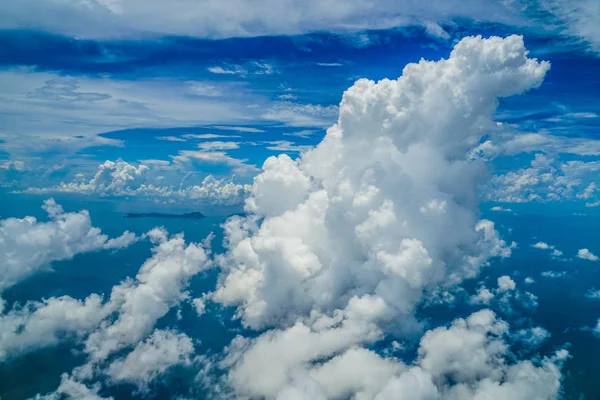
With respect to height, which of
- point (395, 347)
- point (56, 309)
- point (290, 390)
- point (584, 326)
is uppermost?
point (290, 390)

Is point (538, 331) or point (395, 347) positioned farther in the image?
point (538, 331)

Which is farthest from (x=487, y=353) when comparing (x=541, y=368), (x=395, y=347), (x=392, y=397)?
(x=392, y=397)

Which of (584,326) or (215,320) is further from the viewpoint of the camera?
(215,320)

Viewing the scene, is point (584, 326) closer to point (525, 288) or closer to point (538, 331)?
point (538, 331)

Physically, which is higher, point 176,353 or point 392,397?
point 392,397

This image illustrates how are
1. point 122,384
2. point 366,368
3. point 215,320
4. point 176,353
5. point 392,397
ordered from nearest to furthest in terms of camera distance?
point 392,397
point 366,368
point 122,384
point 176,353
point 215,320

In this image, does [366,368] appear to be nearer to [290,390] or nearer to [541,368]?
[290,390]

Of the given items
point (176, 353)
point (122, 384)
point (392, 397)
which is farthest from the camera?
point (176, 353)

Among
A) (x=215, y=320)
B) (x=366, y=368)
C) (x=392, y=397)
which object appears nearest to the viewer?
(x=392, y=397)

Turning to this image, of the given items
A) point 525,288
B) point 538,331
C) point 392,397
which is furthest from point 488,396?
point 525,288
